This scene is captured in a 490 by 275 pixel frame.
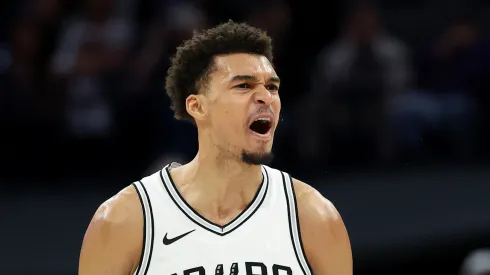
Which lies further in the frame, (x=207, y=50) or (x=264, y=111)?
(x=207, y=50)

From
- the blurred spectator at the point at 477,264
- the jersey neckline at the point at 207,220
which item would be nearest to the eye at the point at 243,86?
the jersey neckline at the point at 207,220

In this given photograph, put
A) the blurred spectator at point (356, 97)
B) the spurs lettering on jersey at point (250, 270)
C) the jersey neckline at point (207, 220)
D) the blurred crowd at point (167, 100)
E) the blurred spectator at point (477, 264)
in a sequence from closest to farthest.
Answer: the spurs lettering on jersey at point (250, 270)
the jersey neckline at point (207, 220)
the blurred spectator at point (477, 264)
the blurred crowd at point (167, 100)
the blurred spectator at point (356, 97)

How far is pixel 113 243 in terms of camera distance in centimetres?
328

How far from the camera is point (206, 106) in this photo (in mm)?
3402

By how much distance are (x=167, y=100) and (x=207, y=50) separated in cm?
342

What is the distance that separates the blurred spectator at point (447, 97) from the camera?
7246 millimetres

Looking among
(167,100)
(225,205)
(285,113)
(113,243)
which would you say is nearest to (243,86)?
(225,205)

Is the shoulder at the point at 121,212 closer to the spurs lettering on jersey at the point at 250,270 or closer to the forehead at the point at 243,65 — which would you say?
the spurs lettering on jersey at the point at 250,270

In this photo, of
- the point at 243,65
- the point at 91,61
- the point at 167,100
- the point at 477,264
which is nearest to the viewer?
the point at 243,65

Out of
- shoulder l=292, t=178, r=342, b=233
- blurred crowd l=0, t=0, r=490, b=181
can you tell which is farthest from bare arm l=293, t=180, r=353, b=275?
blurred crowd l=0, t=0, r=490, b=181

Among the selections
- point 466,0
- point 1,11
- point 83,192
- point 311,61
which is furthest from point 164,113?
point 466,0

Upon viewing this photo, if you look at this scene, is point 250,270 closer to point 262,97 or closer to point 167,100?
point 262,97

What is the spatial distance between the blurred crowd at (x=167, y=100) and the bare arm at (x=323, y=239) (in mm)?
3239

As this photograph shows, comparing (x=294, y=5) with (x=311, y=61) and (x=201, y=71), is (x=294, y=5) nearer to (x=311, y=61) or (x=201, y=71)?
(x=311, y=61)
